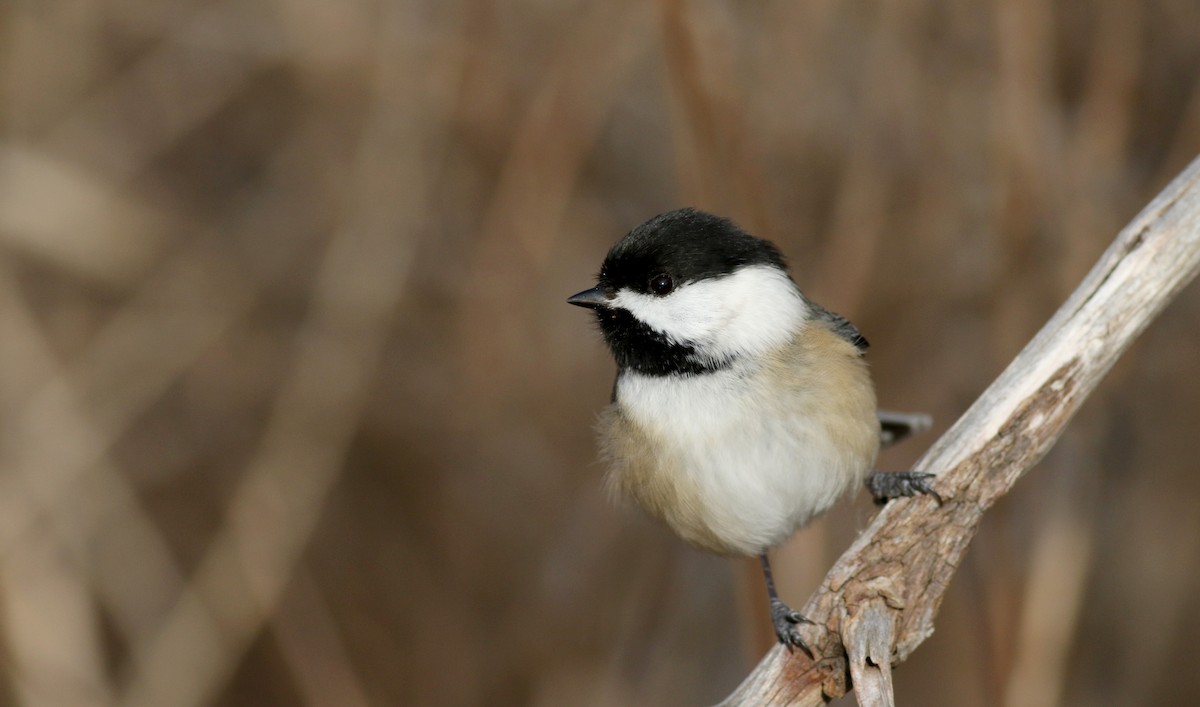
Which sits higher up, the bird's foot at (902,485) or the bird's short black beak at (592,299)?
the bird's short black beak at (592,299)

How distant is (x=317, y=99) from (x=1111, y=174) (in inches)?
95.5

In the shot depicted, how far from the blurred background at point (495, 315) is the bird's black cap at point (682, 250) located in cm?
37

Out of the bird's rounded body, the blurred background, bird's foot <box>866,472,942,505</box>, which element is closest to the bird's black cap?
the bird's rounded body

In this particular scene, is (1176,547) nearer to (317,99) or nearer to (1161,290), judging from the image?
(1161,290)

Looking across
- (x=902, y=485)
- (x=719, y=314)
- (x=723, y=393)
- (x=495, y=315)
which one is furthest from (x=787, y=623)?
(x=495, y=315)

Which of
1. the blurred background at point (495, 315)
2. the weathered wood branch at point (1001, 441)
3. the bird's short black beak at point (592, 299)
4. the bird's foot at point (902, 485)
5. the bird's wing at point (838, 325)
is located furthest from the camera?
the blurred background at point (495, 315)

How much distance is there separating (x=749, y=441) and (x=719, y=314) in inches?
10.7

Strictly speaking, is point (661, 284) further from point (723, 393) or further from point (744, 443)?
point (744, 443)

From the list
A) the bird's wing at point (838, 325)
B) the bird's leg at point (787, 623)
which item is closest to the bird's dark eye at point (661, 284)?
the bird's wing at point (838, 325)

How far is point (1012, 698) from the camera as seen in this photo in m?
2.33

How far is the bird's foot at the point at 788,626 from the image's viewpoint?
5.98 ft

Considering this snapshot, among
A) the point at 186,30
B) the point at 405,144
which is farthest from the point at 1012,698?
the point at 186,30

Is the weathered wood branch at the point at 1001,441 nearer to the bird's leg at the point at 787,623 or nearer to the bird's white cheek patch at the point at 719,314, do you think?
the bird's leg at the point at 787,623

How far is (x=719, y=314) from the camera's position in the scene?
213cm
